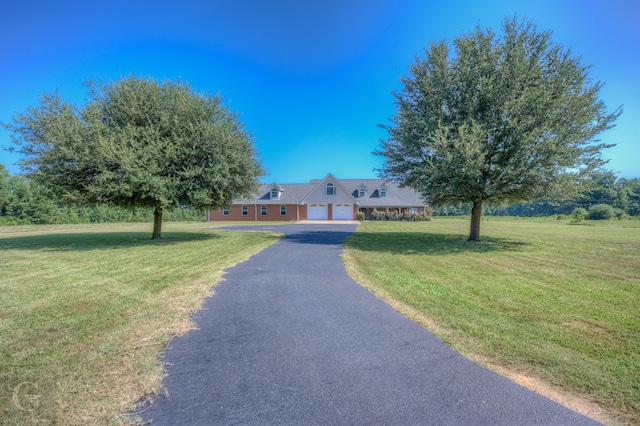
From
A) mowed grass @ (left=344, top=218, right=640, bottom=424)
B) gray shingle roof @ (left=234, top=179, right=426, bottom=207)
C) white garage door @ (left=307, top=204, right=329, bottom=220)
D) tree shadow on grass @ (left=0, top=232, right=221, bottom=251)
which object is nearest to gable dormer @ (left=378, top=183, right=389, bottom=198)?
gray shingle roof @ (left=234, top=179, right=426, bottom=207)

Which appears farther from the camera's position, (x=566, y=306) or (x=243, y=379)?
(x=566, y=306)

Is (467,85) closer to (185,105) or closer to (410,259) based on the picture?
(410,259)

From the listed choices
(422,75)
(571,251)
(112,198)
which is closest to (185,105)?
(112,198)

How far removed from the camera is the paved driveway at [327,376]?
2.39m

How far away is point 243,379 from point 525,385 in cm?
273

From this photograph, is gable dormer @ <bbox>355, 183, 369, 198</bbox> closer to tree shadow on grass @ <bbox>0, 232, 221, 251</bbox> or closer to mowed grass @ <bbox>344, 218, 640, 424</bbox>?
tree shadow on grass @ <bbox>0, 232, 221, 251</bbox>

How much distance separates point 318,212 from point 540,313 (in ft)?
111

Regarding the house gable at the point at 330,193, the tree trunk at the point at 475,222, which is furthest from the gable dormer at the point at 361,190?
the tree trunk at the point at 475,222

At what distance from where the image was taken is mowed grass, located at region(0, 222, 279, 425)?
8.25 feet

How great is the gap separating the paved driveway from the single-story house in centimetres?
3290

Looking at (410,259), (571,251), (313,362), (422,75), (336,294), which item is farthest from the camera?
(422,75)

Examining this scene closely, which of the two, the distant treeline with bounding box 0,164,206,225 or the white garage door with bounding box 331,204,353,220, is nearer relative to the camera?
the white garage door with bounding box 331,204,353,220

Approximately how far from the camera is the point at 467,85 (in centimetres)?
1256

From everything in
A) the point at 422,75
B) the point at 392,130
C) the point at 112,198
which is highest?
the point at 422,75
